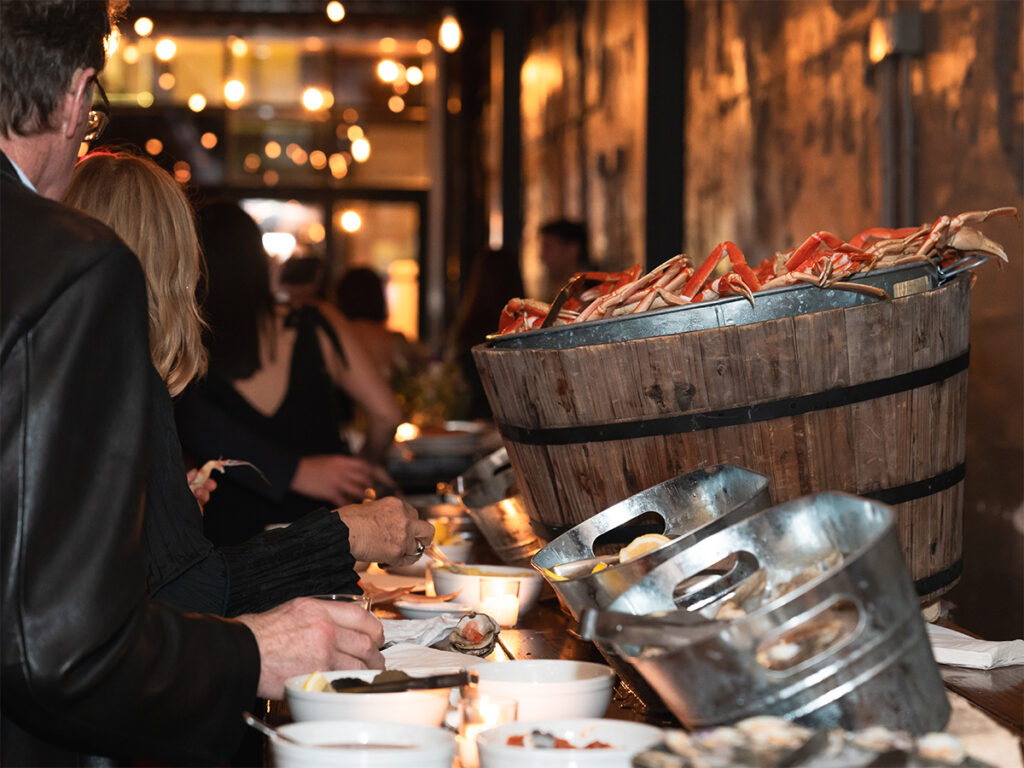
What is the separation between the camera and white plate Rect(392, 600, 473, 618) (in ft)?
7.06

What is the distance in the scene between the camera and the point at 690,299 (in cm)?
199

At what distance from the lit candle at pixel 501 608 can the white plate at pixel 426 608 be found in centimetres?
4

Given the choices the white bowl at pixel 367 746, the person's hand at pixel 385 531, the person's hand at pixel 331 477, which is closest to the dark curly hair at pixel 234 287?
the person's hand at pixel 331 477

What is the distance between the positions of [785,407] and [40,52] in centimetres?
118

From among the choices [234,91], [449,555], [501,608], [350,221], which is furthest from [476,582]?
[234,91]

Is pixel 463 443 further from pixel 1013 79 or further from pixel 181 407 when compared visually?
pixel 1013 79

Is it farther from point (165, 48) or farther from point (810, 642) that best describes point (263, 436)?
point (165, 48)

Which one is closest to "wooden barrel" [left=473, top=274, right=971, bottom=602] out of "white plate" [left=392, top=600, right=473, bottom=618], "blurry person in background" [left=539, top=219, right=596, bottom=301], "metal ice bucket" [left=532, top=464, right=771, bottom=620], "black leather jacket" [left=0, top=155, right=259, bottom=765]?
"metal ice bucket" [left=532, top=464, right=771, bottom=620]

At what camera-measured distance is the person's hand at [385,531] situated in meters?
2.17

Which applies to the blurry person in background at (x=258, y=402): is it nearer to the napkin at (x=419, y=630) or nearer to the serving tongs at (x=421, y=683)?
the napkin at (x=419, y=630)

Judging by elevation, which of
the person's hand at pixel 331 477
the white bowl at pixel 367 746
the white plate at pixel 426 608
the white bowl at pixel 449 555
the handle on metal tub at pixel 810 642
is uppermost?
the handle on metal tub at pixel 810 642

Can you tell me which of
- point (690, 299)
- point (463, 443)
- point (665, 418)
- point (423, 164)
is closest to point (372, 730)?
point (665, 418)

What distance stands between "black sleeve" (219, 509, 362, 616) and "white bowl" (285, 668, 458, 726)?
2.44ft

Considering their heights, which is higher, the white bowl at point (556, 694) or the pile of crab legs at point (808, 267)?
the pile of crab legs at point (808, 267)
